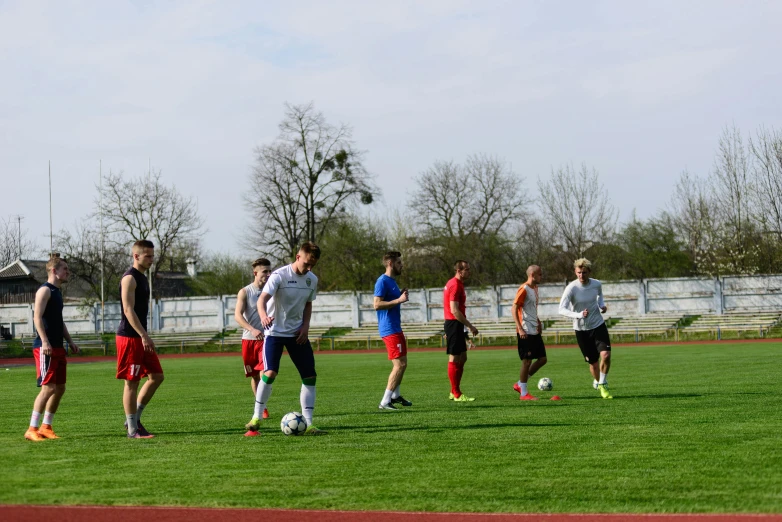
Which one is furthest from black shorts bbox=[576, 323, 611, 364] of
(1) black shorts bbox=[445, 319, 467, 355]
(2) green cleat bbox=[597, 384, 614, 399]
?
(1) black shorts bbox=[445, 319, 467, 355]

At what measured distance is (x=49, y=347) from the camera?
9461mm

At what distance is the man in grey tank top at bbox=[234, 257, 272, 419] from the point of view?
37.9 ft

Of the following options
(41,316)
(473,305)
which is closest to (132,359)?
(41,316)

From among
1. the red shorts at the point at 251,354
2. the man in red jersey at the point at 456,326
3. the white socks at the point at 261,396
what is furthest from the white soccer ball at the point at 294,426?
the man in red jersey at the point at 456,326

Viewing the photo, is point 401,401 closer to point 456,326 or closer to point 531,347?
point 456,326

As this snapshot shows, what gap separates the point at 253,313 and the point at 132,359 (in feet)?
9.36

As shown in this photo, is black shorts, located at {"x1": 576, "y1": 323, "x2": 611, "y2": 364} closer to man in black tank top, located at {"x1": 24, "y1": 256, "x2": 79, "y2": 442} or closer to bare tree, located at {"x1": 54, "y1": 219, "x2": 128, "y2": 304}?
man in black tank top, located at {"x1": 24, "y1": 256, "x2": 79, "y2": 442}

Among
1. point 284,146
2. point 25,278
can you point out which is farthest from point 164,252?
point 25,278

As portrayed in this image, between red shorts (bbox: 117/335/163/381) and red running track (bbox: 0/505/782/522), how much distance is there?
344cm

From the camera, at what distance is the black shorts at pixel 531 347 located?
44.7 ft

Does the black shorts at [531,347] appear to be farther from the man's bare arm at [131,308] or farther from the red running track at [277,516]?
the red running track at [277,516]

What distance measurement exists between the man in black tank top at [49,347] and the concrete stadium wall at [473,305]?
3661 cm

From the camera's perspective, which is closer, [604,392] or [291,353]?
[291,353]

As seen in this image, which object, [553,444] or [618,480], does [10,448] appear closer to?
[553,444]
